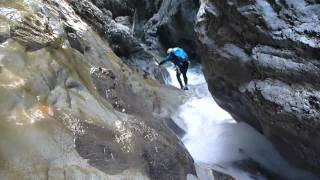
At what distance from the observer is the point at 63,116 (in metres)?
7.40

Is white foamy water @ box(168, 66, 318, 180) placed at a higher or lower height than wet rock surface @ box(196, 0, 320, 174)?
lower

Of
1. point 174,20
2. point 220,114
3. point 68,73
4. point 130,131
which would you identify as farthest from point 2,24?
point 174,20

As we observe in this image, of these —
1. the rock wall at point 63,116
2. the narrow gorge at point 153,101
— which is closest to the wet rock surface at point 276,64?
the narrow gorge at point 153,101

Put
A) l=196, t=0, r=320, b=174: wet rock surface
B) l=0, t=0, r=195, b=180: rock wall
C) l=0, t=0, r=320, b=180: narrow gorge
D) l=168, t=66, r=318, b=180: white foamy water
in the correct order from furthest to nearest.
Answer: l=168, t=66, r=318, b=180: white foamy water → l=196, t=0, r=320, b=174: wet rock surface → l=0, t=0, r=320, b=180: narrow gorge → l=0, t=0, r=195, b=180: rock wall

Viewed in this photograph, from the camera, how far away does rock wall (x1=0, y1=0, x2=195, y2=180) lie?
6469mm

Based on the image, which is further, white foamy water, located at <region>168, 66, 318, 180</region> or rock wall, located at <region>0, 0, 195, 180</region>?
white foamy water, located at <region>168, 66, 318, 180</region>

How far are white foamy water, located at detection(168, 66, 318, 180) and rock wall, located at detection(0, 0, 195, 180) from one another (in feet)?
8.00

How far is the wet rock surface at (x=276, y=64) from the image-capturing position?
8.42 meters

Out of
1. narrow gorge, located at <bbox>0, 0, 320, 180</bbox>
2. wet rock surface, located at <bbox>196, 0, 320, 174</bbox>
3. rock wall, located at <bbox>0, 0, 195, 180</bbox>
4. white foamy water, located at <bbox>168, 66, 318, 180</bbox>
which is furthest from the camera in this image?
white foamy water, located at <bbox>168, 66, 318, 180</bbox>

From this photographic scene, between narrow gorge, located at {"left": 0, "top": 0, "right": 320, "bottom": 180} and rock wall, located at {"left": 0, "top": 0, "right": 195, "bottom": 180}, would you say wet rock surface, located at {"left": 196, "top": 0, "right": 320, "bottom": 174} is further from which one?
rock wall, located at {"left": 0, "top": 0, "right": 195, "bottom": 180}

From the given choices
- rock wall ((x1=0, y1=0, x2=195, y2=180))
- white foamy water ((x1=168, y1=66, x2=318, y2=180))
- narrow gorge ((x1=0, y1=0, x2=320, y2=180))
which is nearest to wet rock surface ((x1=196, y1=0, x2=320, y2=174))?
narrow gorge ((x1=0, y1=0, x2=320, y2=180))

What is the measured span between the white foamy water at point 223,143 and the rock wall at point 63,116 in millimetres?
2440

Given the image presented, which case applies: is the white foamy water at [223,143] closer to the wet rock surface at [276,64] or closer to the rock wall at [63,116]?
the wet rock surface at [276,64]

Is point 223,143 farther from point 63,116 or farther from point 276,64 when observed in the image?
point 63,116
